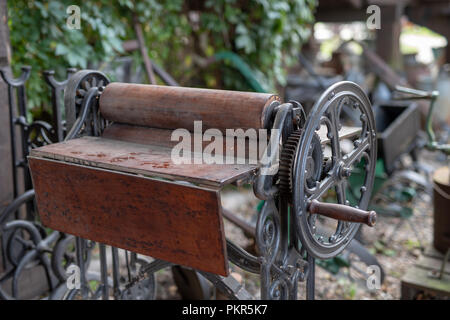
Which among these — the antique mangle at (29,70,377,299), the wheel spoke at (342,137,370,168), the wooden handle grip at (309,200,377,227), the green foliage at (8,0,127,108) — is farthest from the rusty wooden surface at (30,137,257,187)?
the green foliage at (8,0,127,108)

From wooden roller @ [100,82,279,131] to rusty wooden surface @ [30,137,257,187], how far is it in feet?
0.37

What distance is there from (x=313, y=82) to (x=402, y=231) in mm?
3360

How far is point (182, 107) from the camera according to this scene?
1.82 m

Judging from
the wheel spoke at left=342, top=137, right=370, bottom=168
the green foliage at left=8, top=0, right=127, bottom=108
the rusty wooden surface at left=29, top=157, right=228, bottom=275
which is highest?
the green foliage at left=8, top=0, right=127, bottom=108

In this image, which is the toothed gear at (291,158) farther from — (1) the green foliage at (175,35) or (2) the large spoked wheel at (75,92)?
(1) the green foliage at (175,35)

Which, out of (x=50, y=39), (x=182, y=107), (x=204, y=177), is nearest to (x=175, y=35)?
(x=50, y=39)

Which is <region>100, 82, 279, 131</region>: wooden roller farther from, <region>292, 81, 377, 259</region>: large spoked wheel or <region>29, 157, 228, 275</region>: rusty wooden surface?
<region>29, 157, 228, 275</region>: rusty wooden surface

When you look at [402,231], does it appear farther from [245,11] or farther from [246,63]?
[245,11]

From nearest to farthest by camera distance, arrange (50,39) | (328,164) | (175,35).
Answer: (328,164) < (50,39) < (175,35)

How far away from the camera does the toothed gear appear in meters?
1.64

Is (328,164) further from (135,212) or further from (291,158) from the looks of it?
(135,212)

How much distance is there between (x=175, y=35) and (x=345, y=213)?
3.62 m

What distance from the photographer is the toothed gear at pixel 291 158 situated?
164cm

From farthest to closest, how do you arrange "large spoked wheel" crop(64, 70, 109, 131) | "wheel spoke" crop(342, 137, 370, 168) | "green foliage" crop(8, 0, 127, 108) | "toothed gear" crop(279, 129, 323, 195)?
"green foliage" crop(8, 0, 127, 108) → "large spoked wheel" crop(64, 70, 109, 131) → "wheel spoke" crop(342, 137, 370, 168) → "toothed gear" crop(279, 129, 323, 195)
